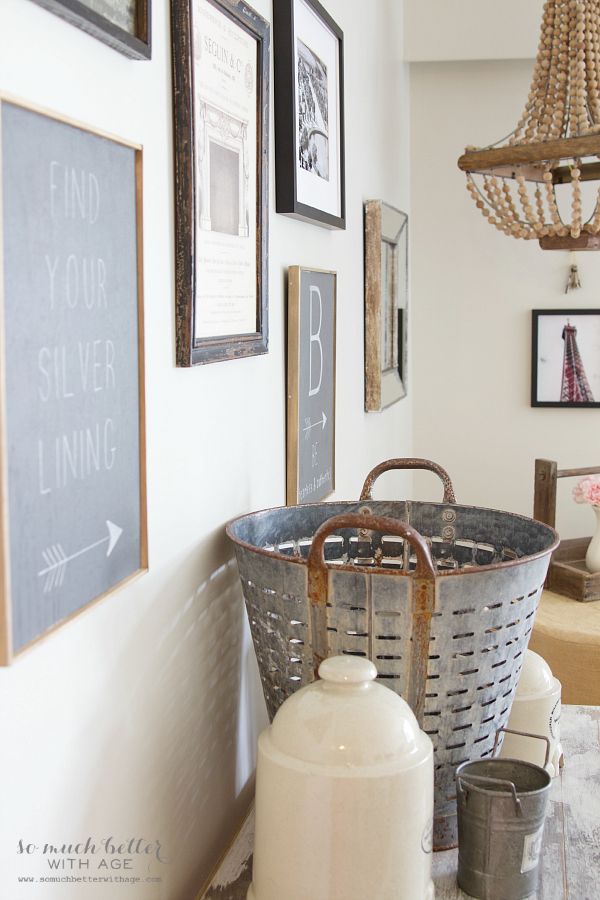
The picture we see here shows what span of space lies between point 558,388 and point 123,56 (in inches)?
87.1

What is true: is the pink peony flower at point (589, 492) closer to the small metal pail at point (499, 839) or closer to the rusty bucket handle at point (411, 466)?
the rusty bucket handle at point (411, 466)

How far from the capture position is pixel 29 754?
72 cm

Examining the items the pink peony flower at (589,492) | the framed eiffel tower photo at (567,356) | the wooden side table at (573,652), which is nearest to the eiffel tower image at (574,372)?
the framed eiffel tower photo at (567,356)

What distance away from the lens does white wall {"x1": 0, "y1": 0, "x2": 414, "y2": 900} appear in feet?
2.35

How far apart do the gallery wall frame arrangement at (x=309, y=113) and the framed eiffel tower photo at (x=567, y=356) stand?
126 centimetres

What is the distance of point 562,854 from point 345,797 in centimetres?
36

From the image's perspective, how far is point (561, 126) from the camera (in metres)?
2.04

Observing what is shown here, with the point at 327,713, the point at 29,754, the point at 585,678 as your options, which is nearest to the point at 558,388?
the point at 585,678

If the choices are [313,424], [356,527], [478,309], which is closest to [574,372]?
[478,309]

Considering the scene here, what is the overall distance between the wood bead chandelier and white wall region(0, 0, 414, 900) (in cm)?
74

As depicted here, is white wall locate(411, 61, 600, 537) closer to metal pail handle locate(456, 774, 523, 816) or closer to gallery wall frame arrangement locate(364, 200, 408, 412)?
gallery wall frame arrangement locate(364, 200, 408, 412)

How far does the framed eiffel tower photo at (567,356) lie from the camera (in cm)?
282

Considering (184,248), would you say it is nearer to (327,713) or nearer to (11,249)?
(11,249)

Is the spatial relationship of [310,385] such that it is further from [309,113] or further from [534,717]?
[534,717]
